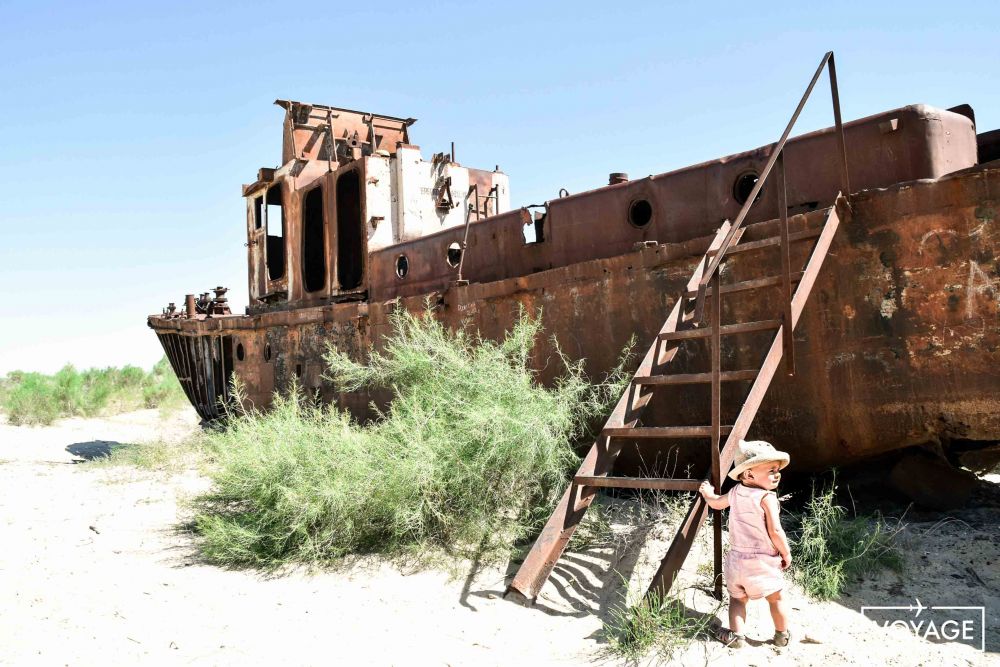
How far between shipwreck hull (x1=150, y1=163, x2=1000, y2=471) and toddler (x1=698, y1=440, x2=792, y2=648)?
126 centimetres

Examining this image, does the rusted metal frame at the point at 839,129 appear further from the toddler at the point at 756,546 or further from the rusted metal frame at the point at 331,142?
the rusted metal frame at the point at 331,142

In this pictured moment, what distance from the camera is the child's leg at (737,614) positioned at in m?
3.13

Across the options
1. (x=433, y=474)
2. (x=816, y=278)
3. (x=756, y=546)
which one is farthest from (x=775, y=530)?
(x=433, y=474)

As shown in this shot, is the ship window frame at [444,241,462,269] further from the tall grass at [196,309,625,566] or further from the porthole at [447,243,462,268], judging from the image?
the tall grass at [196,309,625,566]

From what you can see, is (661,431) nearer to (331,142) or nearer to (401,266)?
(401,266)

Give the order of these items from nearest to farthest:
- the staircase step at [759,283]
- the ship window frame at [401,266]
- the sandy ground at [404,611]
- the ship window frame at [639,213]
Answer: the sandy ground at [404,611]
the staircase step at [759,283]
the ship window frame at [639,213]
the ship window frame at [401,266]

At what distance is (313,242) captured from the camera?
30.5ft

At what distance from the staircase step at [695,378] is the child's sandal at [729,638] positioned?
42.2 inches

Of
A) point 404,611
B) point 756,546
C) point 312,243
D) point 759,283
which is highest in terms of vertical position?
point 312,243

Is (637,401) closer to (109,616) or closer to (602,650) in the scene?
(602,650)

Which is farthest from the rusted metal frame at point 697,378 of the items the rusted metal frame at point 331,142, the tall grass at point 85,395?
the tall grass at point 85,395

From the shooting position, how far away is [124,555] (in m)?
5.13

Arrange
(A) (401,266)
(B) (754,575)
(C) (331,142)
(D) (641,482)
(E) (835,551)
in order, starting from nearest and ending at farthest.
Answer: (B) (754,575) < (D) (641,482) < (E) (835,551) < (A) (401,266) < (C) (331,142)

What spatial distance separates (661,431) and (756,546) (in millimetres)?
731
